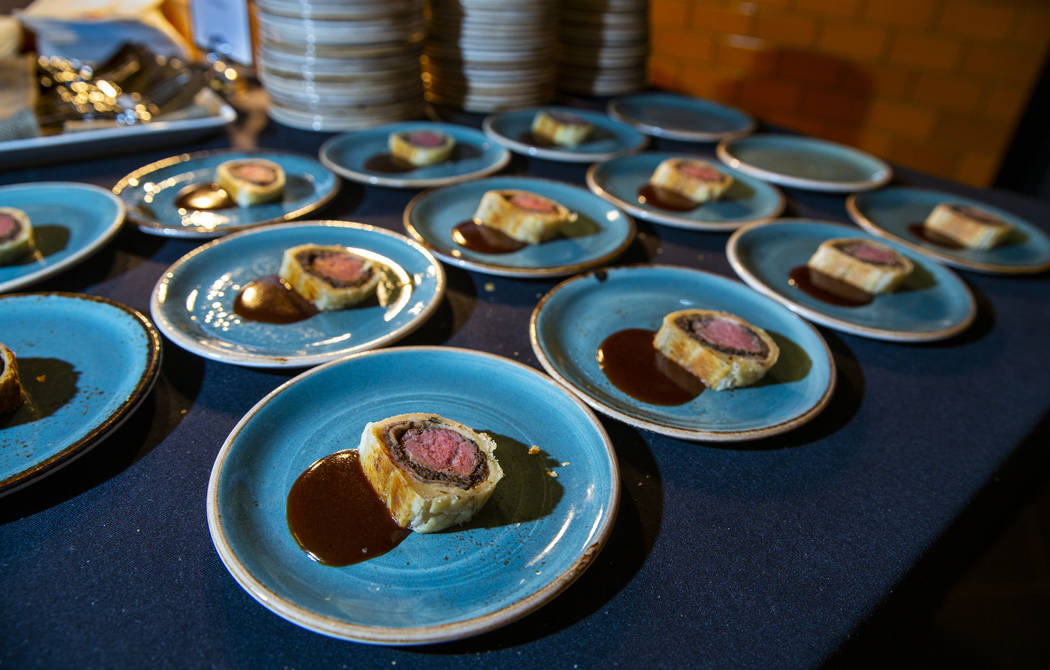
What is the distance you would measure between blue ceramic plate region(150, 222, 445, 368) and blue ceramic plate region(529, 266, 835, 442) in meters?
0.34

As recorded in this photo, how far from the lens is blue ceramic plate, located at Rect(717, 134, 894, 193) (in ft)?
8.27

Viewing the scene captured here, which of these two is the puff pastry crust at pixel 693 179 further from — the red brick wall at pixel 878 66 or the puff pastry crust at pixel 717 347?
the red brick wall at pixel 878 66

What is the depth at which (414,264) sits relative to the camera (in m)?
1.74

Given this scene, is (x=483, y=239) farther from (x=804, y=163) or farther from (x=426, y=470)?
(x=804, y=163)

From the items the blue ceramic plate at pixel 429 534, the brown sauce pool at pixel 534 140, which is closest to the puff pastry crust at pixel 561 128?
the brown sauce pool at pixel 534 140

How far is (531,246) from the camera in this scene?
6.51ft

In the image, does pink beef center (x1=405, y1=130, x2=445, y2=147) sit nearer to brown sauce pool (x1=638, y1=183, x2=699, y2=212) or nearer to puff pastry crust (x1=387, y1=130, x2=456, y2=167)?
puff pastry crust (x1=387, y1=130, x2=456, y2=167)

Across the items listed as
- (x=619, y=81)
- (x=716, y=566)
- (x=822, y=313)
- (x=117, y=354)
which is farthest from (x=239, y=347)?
(x=619, y=81)

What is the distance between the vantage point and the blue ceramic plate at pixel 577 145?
8.50 ft

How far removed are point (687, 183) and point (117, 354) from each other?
6.21 feet

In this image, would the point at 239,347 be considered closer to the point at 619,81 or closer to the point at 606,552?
the point at 606,552

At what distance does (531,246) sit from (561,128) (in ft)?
3.14

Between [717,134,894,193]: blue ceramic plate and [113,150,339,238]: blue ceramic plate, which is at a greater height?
[717,134,894,193]: blue ceramic plate

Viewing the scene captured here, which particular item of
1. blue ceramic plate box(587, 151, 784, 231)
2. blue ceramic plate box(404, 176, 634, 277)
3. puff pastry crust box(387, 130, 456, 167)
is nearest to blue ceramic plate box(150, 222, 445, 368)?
blue ceramic plate box(404, 176, 634, 277)
